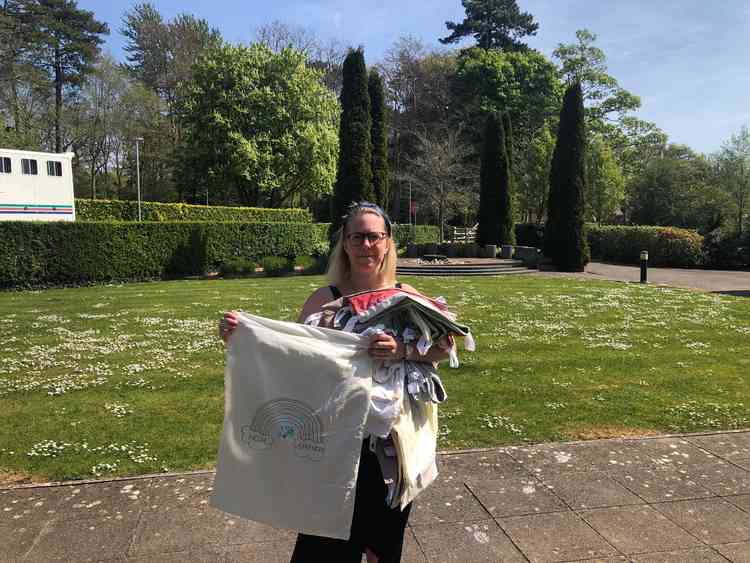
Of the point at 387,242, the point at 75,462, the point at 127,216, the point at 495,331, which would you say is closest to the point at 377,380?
the point at 387,242

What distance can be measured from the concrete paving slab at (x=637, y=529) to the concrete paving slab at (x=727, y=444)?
1.37 metres

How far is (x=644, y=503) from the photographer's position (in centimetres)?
338

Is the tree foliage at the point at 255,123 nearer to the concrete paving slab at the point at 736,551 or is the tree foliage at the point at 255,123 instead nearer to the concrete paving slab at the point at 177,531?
the concrete paving slab at the point at 177,531

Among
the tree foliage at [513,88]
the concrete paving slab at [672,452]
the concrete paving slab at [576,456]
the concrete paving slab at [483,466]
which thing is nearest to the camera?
the concrete paving slab at [483,466]

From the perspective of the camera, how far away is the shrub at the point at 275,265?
74.0ft

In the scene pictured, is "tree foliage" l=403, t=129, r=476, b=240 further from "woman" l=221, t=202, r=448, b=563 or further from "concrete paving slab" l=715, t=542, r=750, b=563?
"woman" l=221, t=202, r=448, b=563

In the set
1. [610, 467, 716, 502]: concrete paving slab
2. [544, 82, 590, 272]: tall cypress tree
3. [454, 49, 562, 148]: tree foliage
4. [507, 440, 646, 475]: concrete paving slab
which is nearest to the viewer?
A: [610, 467, 716, 502]: concrete paving slab

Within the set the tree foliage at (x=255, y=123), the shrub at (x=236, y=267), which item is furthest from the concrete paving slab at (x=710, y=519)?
the tree foliage at (x=255, y=123)

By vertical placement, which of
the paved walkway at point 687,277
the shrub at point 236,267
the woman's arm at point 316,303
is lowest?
the paved walkway at point 687,277

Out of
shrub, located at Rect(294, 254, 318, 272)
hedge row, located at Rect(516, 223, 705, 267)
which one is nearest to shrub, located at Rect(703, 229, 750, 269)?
hedge row, located at Rect(516, 223, 705, 267)

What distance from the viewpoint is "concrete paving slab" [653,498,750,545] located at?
301 cm

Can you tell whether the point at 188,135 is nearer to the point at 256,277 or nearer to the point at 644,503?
the point at 256,277

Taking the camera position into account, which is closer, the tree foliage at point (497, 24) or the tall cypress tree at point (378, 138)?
the tall cypress tree at point (378, 138)

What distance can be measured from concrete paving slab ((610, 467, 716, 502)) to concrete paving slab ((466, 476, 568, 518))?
2.03 feet
